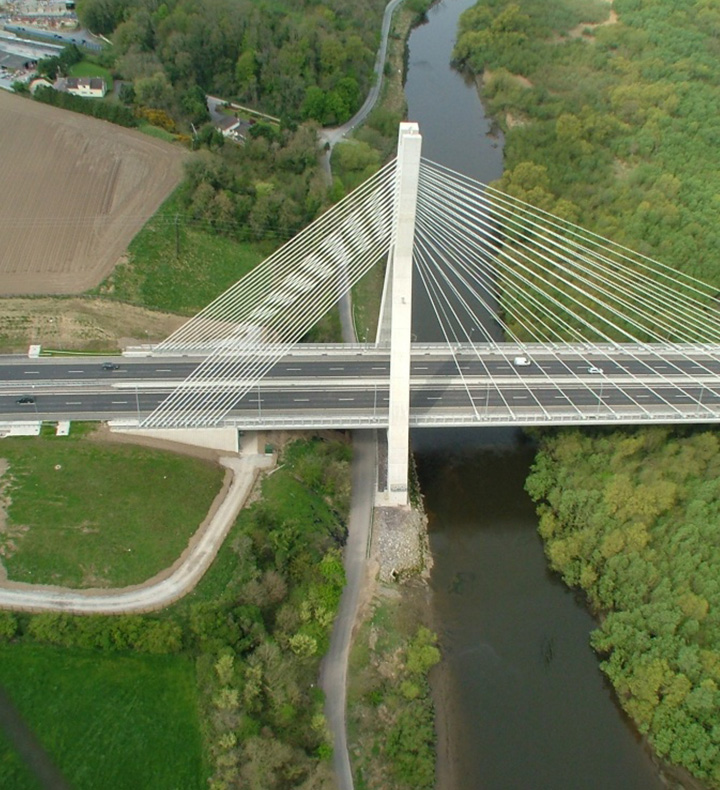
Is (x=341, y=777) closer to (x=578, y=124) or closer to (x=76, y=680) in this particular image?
(x=76, y=680)

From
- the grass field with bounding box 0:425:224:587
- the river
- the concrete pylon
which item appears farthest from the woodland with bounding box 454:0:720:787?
the grass field with bounding box 0:425:224:587

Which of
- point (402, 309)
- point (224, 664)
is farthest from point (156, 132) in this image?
point (224, 664)

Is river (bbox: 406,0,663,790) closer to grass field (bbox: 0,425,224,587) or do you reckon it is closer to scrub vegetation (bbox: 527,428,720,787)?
scrub vegetation (bbox: 527,428,720,787)

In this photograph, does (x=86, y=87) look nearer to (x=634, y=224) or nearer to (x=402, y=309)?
(x=634, y=224)

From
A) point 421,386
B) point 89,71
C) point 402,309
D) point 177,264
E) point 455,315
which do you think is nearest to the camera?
point 402,309

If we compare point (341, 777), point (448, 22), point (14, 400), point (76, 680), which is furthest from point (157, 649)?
point (448, 22)

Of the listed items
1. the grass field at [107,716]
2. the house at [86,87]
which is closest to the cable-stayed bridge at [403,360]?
the grass field at [107,716]

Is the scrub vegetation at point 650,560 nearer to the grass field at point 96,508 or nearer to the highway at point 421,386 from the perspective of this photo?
the highway at point 421,386
